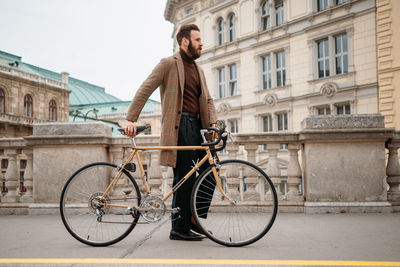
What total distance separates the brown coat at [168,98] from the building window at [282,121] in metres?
19.7

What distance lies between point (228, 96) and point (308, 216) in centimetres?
2186

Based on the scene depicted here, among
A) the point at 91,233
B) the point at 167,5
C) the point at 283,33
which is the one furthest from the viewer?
the point at 167,5

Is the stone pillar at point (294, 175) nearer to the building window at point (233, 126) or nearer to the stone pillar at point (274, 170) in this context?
the stone pillar at point (274, 170)

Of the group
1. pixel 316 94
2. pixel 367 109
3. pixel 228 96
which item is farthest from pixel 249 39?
pixel 367 109

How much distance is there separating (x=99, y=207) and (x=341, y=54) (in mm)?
19937

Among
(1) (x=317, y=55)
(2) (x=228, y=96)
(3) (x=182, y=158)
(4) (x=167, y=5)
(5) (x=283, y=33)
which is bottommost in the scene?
(3) (x=182, y=158)

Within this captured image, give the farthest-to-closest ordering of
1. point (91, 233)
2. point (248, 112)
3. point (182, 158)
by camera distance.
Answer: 1. point (248, 112)
2. point (182, 158)
3. point (91, 233)

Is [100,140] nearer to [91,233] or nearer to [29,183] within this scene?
[29,183]

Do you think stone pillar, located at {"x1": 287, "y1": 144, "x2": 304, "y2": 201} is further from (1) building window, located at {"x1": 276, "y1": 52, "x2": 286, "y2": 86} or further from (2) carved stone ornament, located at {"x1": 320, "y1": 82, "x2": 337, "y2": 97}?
(1) building window, located at {"x1": 276, "y1": 52, "x2": 286, "y2": 86}

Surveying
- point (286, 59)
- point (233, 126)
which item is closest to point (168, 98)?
point (286, 59)

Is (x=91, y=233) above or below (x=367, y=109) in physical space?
below

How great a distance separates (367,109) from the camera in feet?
61.6

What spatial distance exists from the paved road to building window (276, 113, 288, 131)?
18.9m

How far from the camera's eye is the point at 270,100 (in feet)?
75.9
